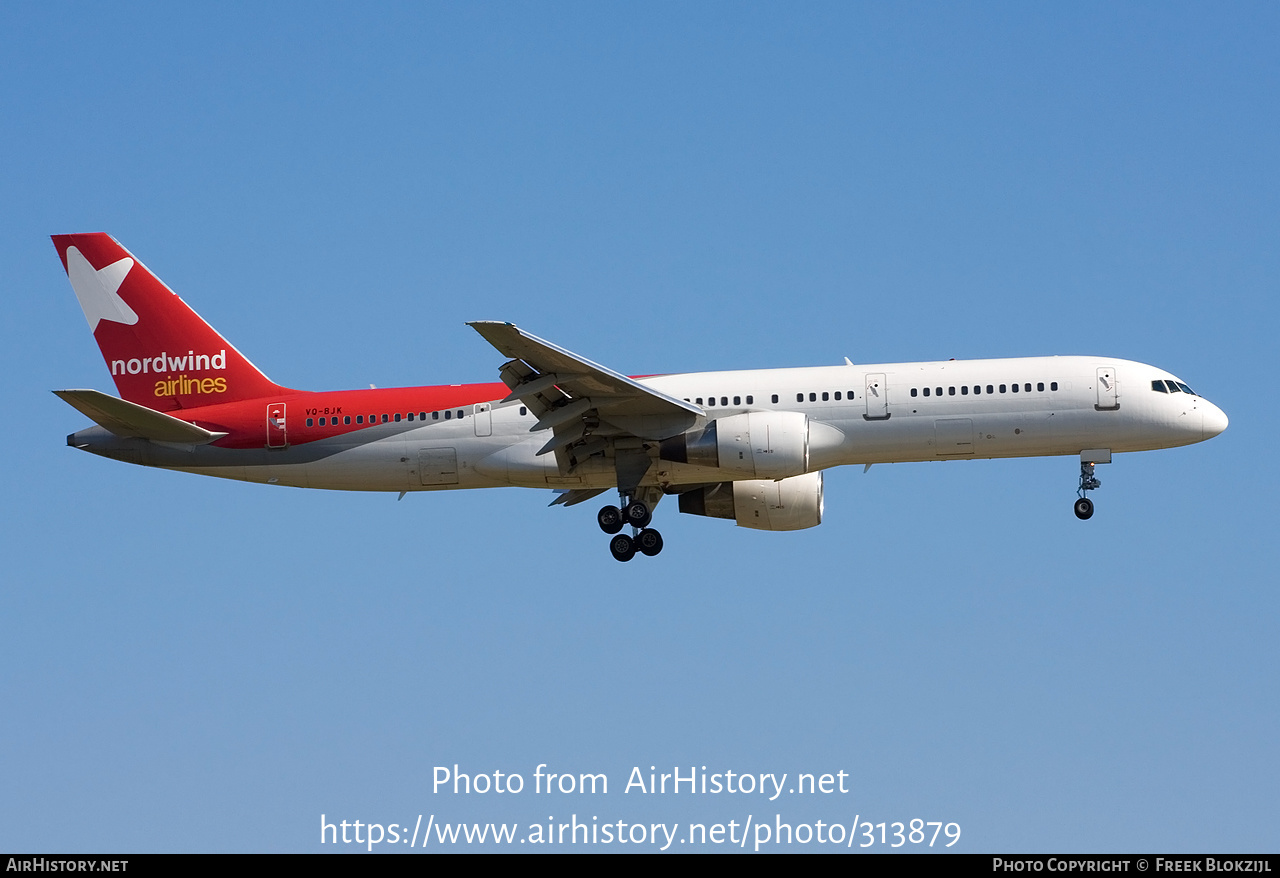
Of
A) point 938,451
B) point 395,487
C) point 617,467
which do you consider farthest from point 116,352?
point 938,451

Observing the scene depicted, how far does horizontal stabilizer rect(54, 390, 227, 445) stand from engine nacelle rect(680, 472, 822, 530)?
42.6 feet

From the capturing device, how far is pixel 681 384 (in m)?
40.8

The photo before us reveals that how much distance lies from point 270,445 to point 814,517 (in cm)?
1477

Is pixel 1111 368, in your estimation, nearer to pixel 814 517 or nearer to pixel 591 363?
pixel 814 517

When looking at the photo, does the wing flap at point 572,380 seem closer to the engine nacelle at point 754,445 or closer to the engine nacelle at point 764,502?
the engine nacelle at point 754,445

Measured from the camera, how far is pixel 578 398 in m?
38.9

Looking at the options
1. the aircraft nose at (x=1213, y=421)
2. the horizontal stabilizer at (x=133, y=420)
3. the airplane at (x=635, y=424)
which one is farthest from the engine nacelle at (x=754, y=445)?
the horizontal stabilizer at (x=133, y=420)

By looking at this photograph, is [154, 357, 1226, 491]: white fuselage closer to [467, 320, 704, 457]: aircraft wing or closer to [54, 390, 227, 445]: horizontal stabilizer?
[467, 320, 704, 457]: aircraft wing

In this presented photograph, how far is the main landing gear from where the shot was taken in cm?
4062

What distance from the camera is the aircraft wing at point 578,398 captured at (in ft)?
120

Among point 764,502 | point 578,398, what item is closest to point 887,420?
point 764,502

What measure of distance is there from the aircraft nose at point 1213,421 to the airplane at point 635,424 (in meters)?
0.04

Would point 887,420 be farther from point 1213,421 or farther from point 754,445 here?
point 1213,421

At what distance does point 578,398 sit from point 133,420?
38.0 ft
